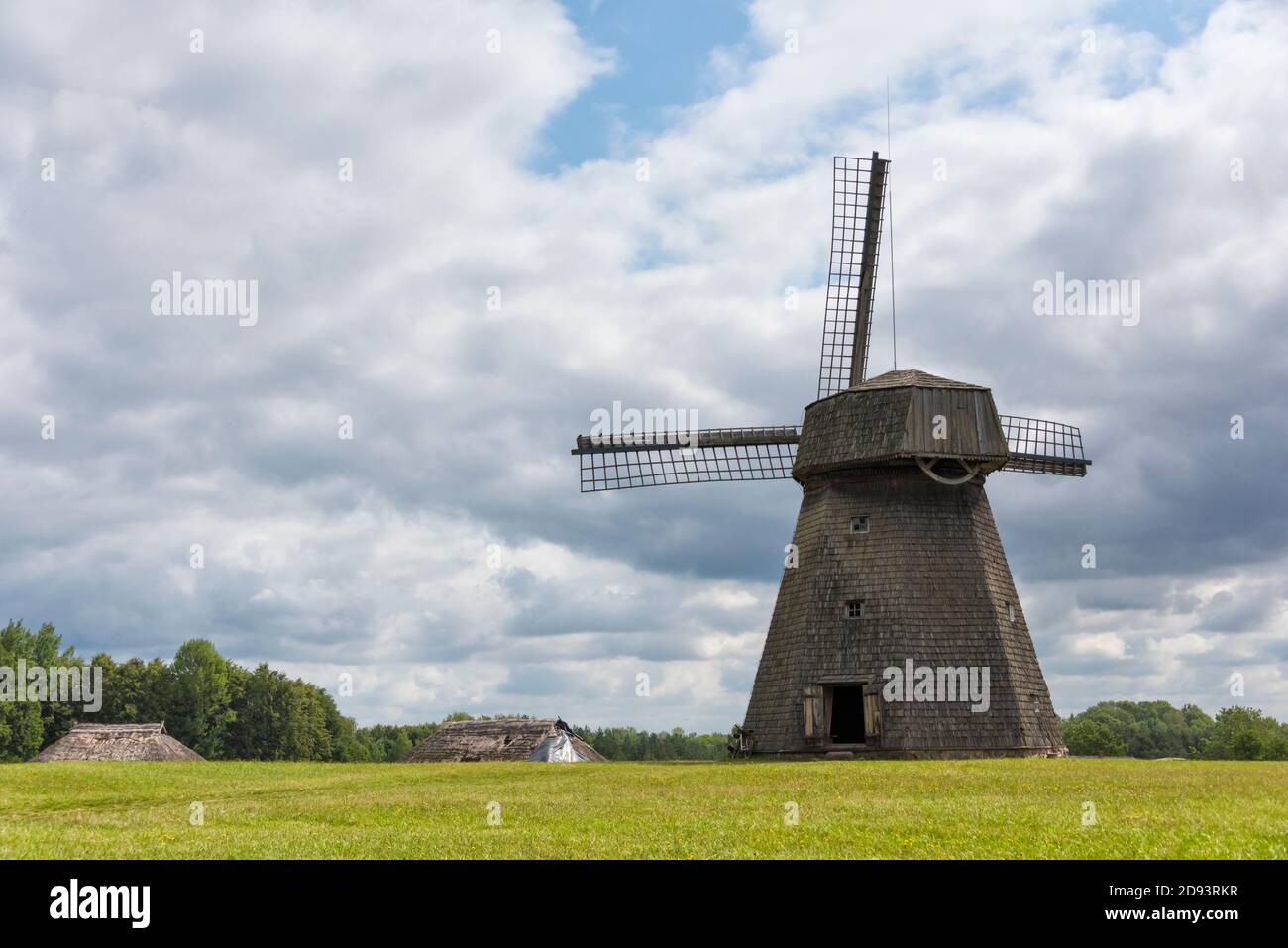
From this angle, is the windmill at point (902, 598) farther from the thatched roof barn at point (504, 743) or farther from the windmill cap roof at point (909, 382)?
the thatched roof barn at point (504, 743)

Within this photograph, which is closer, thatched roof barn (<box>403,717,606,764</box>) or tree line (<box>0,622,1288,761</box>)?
thatched roof barn (<box>403,717,606,764</box>)

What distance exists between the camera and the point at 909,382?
1533 inches

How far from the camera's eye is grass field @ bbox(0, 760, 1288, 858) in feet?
51.3

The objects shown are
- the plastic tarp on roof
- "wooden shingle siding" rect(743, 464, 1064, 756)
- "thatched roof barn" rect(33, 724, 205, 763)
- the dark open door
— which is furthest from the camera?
"thatched roof barn" rect(33, 724, 205, 763)

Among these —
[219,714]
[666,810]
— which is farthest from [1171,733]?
[666,810]

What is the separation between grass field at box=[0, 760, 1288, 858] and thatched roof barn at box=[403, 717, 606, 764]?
29299 mm

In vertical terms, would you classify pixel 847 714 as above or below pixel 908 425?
below

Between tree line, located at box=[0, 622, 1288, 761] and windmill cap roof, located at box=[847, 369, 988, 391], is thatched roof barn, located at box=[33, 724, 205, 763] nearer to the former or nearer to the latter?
tree line, located at box=[0, 622, 1288, 761]

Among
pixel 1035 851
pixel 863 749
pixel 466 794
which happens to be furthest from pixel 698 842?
pixel 863 749

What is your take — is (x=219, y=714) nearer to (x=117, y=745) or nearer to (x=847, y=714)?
(x=117, y=745)

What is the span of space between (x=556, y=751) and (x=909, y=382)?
31368 millimetres

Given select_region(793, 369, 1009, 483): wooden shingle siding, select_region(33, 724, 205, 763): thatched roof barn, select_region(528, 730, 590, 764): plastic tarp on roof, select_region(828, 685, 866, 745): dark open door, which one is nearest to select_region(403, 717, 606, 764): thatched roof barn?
select_region(528, 730, 590, 764): plastic tarp on roof
